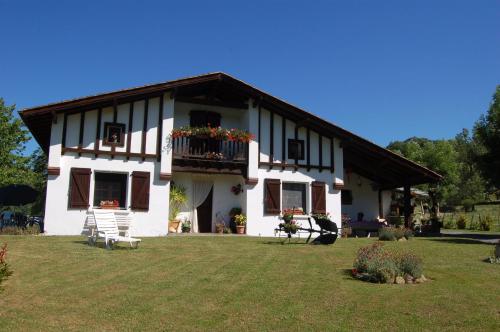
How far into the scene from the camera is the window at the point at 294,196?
18469mm

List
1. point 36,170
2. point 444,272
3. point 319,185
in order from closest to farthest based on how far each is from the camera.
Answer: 1. point 444,272
2. point 319,185
3. point 36,170

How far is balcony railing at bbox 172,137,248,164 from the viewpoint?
55.5ft

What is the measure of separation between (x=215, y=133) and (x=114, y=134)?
370 cm

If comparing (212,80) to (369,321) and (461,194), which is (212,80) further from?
(461,194)

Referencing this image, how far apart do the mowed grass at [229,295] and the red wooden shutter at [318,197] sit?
8.44m

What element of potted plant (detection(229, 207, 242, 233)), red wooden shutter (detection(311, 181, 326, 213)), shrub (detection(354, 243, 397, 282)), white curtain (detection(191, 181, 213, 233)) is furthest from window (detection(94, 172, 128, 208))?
shrub (detection(354, 243, 397, 282))

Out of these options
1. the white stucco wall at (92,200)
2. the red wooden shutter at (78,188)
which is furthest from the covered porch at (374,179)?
the red wooden shutter at (78,188)

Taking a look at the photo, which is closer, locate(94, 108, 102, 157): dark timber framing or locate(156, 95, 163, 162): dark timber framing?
locate(94, 108, 102, 157): dark timber framing

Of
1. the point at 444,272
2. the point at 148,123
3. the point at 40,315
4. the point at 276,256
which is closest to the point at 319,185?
the point at 148,123

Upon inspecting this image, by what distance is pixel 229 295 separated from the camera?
621 cm

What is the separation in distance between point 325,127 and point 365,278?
11723 millimetres

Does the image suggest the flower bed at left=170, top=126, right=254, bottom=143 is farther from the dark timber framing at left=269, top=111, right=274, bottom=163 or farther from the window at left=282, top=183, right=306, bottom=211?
the window at left=282, top=183, right=306, bottom=211

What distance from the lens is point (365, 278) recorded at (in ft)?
24.8

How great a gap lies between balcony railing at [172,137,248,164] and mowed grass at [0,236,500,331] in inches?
290
